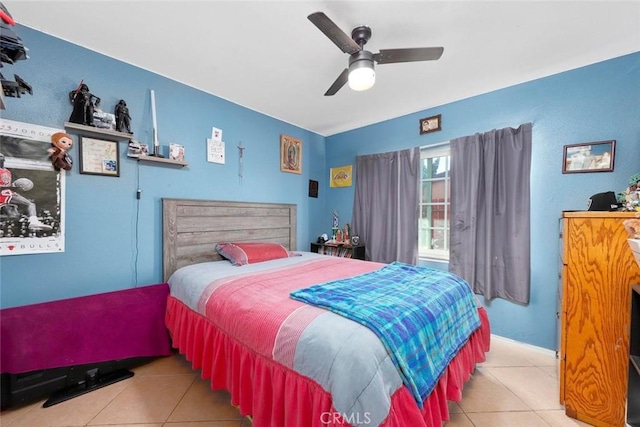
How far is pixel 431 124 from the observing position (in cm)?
298

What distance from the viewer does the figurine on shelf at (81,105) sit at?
6.25 ft

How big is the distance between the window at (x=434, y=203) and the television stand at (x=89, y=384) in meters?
3.13

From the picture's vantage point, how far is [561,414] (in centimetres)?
158

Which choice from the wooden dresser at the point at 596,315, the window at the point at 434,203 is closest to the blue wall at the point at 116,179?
the window at the point at 434,203

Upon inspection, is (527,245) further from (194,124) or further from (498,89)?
(194,124)

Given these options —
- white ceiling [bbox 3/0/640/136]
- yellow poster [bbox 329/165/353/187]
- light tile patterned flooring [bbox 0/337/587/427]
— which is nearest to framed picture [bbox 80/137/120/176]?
white ceiling [bbox 3/0/640/136]

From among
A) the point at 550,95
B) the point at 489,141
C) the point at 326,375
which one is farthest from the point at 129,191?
the point at 550,95

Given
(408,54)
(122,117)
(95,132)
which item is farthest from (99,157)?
(408,54)

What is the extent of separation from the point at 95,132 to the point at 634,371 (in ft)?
12.6

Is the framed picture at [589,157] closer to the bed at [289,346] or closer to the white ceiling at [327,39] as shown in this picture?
the white ceiling at [327,39]

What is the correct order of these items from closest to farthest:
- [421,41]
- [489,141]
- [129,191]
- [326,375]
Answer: [326,375]
[421,41]
[129,191]
[489,141]

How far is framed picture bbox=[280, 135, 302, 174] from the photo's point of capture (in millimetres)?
3475

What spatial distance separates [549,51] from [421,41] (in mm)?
1057

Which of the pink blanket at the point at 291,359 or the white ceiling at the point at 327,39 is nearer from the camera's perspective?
the pink blanket at the point at 291,359
